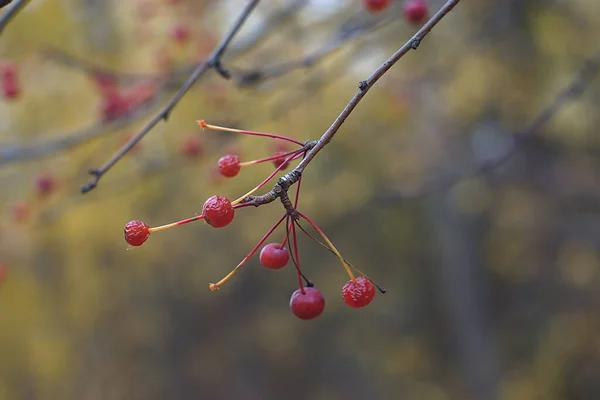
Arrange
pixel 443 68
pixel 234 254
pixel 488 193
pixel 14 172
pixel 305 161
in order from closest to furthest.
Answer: pixel 305 161, pixel 443 68, pixel 14 172, pixel 488 193, pixel 234 254

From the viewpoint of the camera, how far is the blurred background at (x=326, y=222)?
391 cm

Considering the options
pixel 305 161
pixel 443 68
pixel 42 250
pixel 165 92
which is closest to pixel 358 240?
pixel 443 68

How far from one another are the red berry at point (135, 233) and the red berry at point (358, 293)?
337 mm

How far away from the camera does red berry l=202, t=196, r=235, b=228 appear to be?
704 millimetres

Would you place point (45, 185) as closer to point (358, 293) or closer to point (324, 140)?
point (358, 293)

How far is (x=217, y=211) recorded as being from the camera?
707 mm

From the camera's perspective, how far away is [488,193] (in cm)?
668

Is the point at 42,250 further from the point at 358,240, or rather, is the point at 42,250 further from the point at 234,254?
the point at 358,240

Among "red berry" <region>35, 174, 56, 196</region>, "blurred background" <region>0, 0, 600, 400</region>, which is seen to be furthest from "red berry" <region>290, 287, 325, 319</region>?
"red berry" <region>35, 174, 56, 196</region>

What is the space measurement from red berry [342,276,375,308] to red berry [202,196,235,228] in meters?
0.29

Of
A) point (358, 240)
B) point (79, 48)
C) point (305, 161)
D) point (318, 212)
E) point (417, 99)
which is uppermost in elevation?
point (305, 161)

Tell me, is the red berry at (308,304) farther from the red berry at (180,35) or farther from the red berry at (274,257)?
the red berry at (180,35)

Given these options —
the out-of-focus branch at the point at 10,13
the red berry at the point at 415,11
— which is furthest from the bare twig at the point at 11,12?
the red berry at the point at 415,11

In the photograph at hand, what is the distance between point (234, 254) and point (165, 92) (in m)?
6.04
